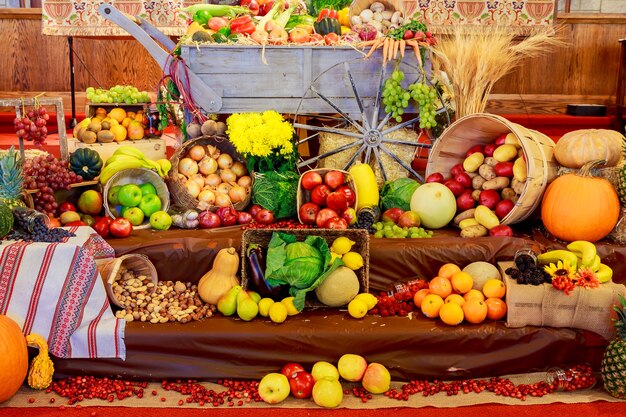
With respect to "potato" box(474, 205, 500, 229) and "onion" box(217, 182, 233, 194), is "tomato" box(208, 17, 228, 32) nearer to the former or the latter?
"onion" box(217, 182, 233, 194)

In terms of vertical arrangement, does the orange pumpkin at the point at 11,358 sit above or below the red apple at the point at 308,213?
below

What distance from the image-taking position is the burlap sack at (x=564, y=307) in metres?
3.16

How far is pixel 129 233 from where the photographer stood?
379 cm

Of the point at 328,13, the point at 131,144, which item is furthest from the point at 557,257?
the point at 131,144

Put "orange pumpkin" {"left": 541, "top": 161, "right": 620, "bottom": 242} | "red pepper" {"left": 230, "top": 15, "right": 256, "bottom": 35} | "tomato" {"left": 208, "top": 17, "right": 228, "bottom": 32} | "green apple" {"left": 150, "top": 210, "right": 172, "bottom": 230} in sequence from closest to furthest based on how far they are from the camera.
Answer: "orange pumpkin" {"left": 541, "top": 161, "right": 620, "bottom": 242}, "green apple" {"left": 150, "top": 210, "right": 172, "bottom": 230}, "red pepper" {"left": 230, "top": 15, "right": 256, "bottom": 35}, "tomato" {"left": 208, "top": 17, "right": 228, "bottom": 32}

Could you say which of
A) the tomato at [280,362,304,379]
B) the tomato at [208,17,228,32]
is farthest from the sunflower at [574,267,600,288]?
the tomato at [208,17,228,32]

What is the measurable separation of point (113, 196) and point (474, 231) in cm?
196

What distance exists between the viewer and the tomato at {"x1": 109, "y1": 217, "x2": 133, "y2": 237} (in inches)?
147

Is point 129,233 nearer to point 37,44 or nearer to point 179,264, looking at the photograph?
point 179,264

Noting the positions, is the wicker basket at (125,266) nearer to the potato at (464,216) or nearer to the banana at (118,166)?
the banana at (118,166)

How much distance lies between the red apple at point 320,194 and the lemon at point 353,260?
0.54 meters

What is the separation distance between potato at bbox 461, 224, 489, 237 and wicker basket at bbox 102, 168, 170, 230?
64.8 inches

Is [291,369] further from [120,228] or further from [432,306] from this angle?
[120,228]

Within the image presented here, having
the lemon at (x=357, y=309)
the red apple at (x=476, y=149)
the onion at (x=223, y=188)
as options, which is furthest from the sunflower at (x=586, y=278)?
the onion at (x=223, y=188)
